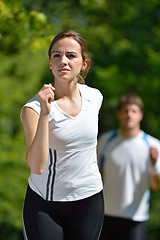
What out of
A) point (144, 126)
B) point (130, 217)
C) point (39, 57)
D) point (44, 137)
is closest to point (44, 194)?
point (44, 137)

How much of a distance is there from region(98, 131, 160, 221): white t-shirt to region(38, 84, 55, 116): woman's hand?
Result: 292 cm

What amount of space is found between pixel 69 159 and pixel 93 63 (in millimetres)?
4990

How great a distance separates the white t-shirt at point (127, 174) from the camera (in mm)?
6598

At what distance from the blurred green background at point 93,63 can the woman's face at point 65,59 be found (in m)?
2.15

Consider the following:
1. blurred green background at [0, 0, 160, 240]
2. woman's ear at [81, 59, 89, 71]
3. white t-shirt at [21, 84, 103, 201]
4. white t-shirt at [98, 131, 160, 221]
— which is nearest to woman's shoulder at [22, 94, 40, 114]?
white t-shirt at [21, 84, 103, 201]

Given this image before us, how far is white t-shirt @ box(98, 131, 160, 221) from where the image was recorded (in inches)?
260

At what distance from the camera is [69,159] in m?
3.93

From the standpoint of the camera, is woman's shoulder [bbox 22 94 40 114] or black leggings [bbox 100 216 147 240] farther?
black leggings [bbox 100 216 147 240]

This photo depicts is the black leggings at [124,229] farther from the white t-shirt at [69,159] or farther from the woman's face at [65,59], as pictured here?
the woman's face at [65,59]

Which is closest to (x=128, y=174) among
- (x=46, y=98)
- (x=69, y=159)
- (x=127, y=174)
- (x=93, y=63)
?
(x=127, y=174)

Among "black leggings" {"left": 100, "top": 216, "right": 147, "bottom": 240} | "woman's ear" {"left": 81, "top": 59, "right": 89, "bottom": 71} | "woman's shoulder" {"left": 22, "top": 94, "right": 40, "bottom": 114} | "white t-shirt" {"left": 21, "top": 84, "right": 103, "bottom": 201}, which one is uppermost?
"woman's ear" {"left": 81, "top": 59, "right": 89, "bottom": 71}

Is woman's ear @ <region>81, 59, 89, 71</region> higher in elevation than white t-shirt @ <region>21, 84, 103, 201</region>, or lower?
higher

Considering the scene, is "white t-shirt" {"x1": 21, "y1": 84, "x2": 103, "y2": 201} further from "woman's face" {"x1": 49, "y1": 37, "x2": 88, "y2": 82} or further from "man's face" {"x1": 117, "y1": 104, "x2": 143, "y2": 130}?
"man's face" {"x1": 117, "y1": 104, "x2": 143, "y2": 130}

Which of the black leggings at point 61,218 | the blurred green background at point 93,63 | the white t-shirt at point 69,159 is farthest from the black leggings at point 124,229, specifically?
the white t-shirt at point 69,159
